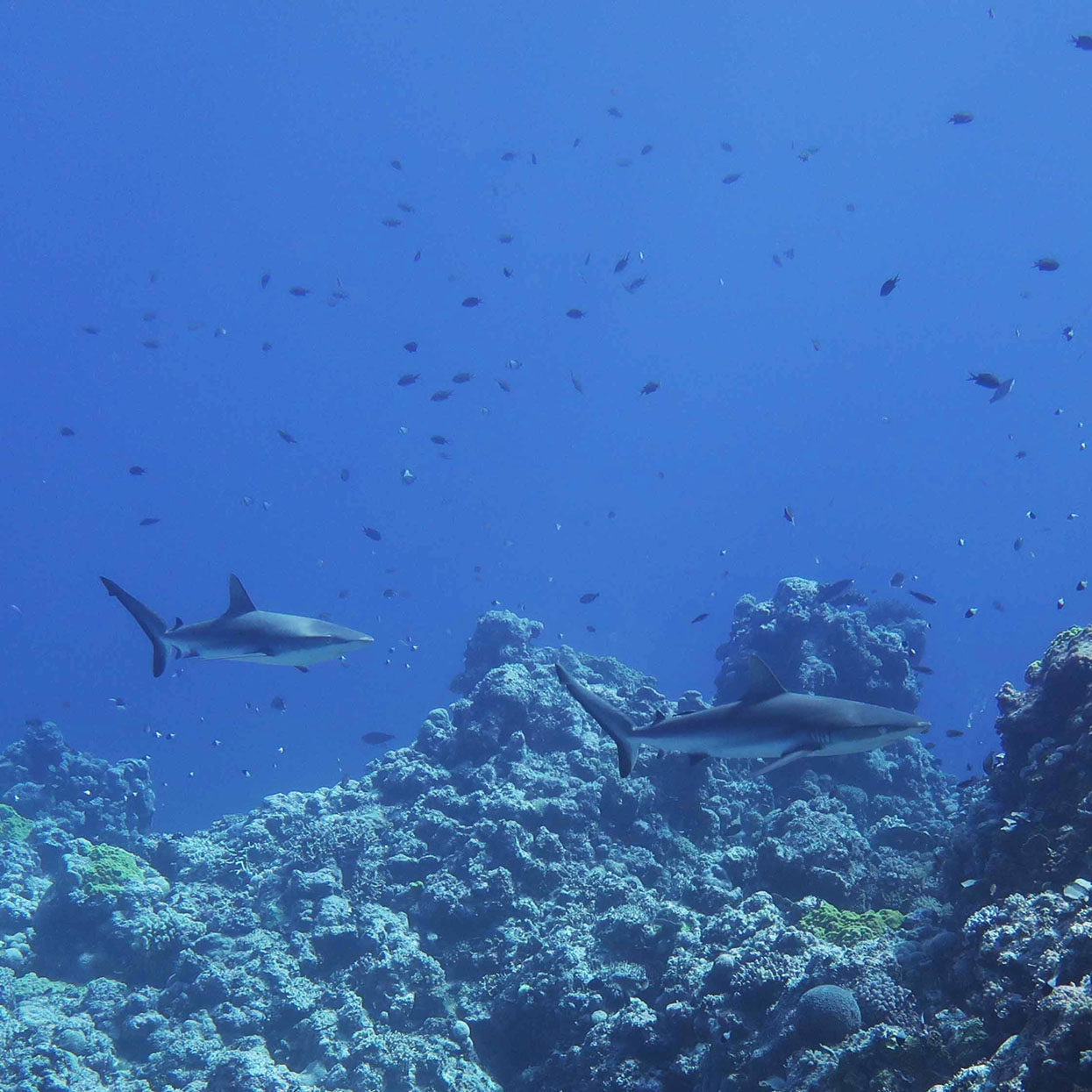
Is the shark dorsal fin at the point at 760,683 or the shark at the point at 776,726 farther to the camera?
the shark dorsal fin at the point at 760,683

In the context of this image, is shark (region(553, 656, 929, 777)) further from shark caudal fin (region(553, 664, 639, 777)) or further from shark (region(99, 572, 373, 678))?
shark (region(99, 572, 373, 678))

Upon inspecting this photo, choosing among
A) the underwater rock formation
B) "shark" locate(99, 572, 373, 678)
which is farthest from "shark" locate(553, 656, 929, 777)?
"shark" locate(99, 572, 373, 678)

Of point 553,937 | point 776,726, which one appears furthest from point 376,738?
point 776,726

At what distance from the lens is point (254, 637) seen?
25.7 feet

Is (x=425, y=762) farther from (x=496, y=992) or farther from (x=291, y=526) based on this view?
(x=291, y=526)

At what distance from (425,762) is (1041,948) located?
12024mm

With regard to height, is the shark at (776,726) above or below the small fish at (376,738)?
below

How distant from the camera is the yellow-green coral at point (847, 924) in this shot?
811 cm

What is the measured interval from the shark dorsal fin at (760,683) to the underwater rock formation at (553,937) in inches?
93.8

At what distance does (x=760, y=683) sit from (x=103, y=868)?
41.6 feet

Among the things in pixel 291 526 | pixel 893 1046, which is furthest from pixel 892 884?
→ pixel 291 526

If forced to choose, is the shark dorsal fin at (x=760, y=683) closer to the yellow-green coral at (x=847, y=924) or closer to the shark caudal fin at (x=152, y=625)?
the yellow-green coral at (x=847, y=924)

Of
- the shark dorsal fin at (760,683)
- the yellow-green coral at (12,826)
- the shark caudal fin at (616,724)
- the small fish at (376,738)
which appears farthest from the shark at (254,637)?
the yellow-green coral at (12,826)

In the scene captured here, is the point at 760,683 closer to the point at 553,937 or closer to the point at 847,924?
the point at 847,924
